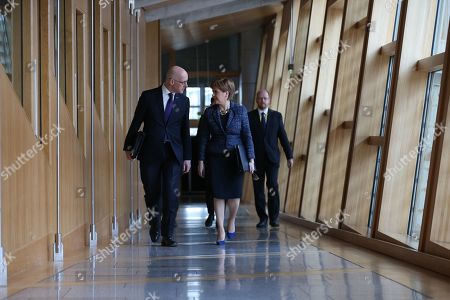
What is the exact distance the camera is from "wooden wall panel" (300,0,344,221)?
8.97 metres

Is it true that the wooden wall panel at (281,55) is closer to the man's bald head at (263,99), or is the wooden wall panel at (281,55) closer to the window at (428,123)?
the man's bald head at (263,99)

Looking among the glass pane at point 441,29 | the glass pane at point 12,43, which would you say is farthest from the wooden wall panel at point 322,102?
the glass pane at point 12,43

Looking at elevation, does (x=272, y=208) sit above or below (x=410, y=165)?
below

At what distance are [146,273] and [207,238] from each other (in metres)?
2.36

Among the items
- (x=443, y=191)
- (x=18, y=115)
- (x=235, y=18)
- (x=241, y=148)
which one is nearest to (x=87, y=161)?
(x=241, y=148)

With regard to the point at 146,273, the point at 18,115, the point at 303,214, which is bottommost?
the point at 303,214

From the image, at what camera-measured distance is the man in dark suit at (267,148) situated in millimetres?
7543

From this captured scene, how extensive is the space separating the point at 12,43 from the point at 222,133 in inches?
82.9

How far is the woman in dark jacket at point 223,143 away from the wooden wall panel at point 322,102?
318cm

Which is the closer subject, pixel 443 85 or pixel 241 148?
pixel 443 85

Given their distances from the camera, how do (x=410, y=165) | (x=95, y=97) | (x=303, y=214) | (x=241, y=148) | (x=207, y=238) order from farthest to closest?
(x=303, y=214), (x=95, y=97), (x=207, y=238), (x=241, y=148), (x=410, y=165)

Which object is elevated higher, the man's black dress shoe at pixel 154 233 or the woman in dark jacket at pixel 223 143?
the woman in dark jacket at pixel 223 143

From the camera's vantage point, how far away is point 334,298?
10.7 feet

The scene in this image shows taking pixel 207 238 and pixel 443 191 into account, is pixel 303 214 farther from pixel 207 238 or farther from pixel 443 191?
pixel 443 191
